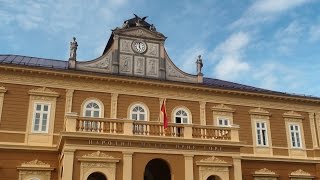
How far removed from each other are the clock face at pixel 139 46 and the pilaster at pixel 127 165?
8683 millimetres

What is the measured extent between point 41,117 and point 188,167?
8955 mm

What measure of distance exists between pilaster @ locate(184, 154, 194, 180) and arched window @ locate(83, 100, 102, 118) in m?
6.47

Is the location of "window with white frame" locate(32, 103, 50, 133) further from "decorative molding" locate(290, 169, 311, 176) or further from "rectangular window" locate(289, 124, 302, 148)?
"rectangular window" locate(289, 124, 302, 148)

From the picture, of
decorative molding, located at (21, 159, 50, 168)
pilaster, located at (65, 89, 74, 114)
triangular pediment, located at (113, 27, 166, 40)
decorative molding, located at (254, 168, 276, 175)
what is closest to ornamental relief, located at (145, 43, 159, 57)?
triangular pediment, located at (113, 27, 166, 40)

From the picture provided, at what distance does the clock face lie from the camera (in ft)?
83.4

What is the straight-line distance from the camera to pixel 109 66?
2459 centimetres

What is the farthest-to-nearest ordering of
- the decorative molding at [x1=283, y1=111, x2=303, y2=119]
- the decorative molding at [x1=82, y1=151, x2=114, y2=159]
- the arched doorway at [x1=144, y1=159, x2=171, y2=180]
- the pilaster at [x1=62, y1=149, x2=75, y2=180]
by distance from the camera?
the decorative molding at [x1=283, y1=111, x2=303, y2=119], the arched doorway at [x1=144, y1=159, x2=171, y2=180], the decorative molding at [x1=82, y1=151, x2=114, y2=159], the pilaster at [x1=62, y1=149, x2=75, y2=180]

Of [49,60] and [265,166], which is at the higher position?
[49,60]

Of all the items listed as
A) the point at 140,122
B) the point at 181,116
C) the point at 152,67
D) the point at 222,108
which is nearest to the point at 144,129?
the point at 140,122

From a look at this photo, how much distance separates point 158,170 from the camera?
70.8 feet

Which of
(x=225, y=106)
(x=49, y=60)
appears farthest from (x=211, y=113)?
Answer: (x=49, y=60)

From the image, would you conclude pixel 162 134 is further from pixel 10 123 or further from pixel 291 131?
pixel 291 131

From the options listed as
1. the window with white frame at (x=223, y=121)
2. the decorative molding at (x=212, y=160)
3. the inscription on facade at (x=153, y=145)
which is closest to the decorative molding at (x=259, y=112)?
the window with white frame at (x=223, y=121)

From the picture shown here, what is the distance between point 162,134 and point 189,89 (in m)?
6.36
